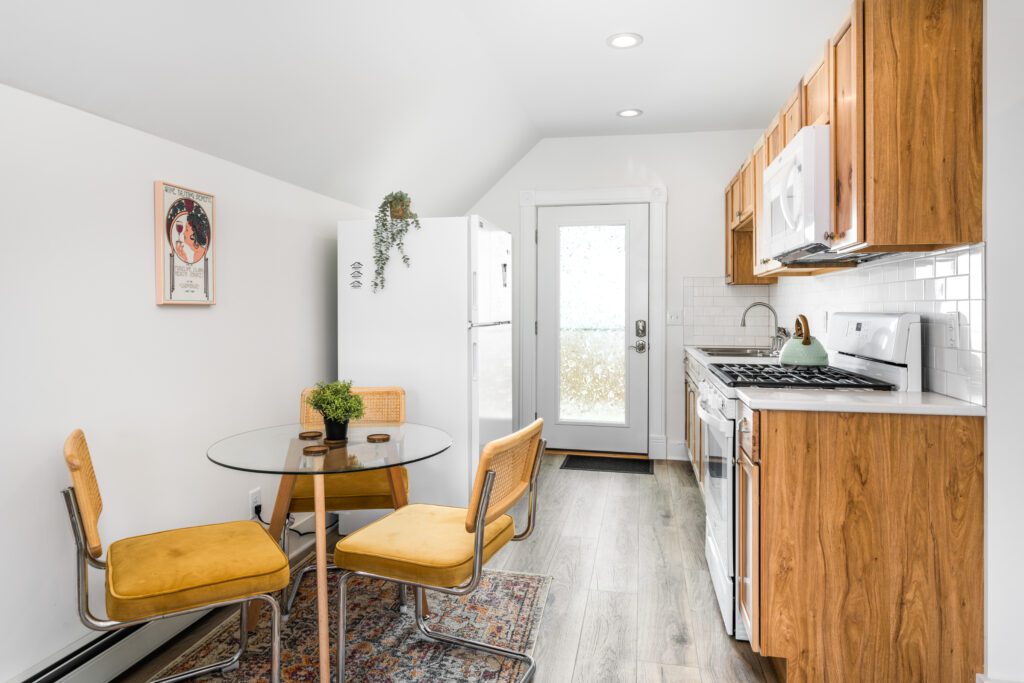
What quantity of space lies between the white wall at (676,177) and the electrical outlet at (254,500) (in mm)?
3099

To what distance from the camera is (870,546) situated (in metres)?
1.88

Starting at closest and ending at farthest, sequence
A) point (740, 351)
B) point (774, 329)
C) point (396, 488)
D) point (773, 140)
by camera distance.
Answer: point (396, 488)
point (773, 140)
point (740, 351)
point (774, 329)

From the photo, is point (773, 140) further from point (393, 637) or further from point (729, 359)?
point (393, 637)

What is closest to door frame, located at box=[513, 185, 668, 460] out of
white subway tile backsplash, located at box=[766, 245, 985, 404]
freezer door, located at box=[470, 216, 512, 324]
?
freezer door, located at box=[470, 216, 512, 324]

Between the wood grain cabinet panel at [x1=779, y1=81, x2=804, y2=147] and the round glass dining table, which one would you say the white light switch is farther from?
the round glass dining table

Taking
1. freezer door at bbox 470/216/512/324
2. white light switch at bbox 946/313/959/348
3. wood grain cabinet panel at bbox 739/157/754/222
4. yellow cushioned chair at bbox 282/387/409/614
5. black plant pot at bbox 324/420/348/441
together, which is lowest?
yellow cushioned chair at bbox 282/387/409/614

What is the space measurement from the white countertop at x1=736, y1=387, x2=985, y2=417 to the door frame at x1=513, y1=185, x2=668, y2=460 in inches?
110

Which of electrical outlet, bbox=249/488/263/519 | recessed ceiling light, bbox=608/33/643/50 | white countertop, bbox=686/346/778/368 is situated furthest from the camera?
white countertop, bbox=686/346/778/368

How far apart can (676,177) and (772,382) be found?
2.94 meters

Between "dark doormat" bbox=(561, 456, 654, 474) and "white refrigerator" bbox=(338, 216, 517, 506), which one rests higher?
"white refrigerator" bbox=(338, 216, 517, 506)

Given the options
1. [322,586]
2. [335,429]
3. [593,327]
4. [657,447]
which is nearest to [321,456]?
[335,429]

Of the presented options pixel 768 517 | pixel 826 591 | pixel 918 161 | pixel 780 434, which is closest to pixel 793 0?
pixel 918 161

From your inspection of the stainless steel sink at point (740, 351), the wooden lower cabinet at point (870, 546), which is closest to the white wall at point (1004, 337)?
the wooden lower cabinet at point (870, 546)

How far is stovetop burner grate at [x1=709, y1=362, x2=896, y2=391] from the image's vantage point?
223 centimetres
